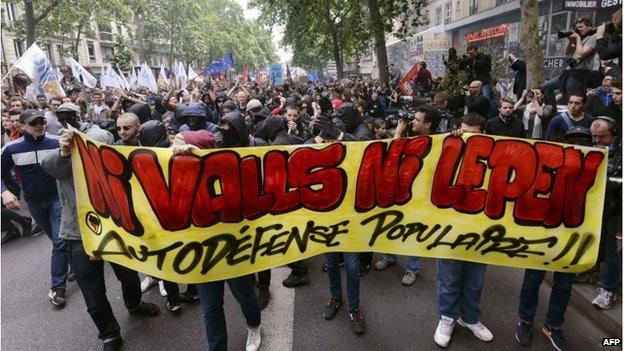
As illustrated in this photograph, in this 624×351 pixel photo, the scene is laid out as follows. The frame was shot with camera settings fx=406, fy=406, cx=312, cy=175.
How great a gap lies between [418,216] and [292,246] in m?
0.96

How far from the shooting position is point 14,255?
213 inches

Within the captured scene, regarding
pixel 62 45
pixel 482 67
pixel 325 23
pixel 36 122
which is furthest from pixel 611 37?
pixel 62 45

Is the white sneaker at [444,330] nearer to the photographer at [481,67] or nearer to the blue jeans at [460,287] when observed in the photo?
the blue jeans at [460,287]

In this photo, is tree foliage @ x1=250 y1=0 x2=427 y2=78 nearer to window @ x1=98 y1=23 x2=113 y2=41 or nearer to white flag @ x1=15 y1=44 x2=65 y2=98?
white flag @ x1=15 y1=44 x2=65 y2=98

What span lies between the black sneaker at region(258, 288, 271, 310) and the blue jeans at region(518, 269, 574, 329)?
220cm

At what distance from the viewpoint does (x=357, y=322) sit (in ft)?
11.1

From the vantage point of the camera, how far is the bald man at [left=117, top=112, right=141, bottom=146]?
10.8 feet

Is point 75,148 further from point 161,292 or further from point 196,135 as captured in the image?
point 161,292

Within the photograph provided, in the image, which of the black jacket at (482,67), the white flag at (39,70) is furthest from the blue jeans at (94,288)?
the black jacket at (482,67)

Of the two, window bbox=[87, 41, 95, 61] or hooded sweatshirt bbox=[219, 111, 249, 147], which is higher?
window bbox=[87, 41, 95, 61]

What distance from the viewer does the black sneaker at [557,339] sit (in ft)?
9.91

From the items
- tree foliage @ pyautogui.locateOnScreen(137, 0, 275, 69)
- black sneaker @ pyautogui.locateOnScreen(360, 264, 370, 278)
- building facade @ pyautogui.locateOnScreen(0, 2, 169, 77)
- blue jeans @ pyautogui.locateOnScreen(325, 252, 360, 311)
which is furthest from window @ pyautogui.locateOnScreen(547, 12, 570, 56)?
building facade @ pyautogui.locateOnScreen(0, 2, 169, 77)

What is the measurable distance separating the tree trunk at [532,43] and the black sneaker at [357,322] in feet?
18.8

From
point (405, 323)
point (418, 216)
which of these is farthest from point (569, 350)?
point (418, 216)
